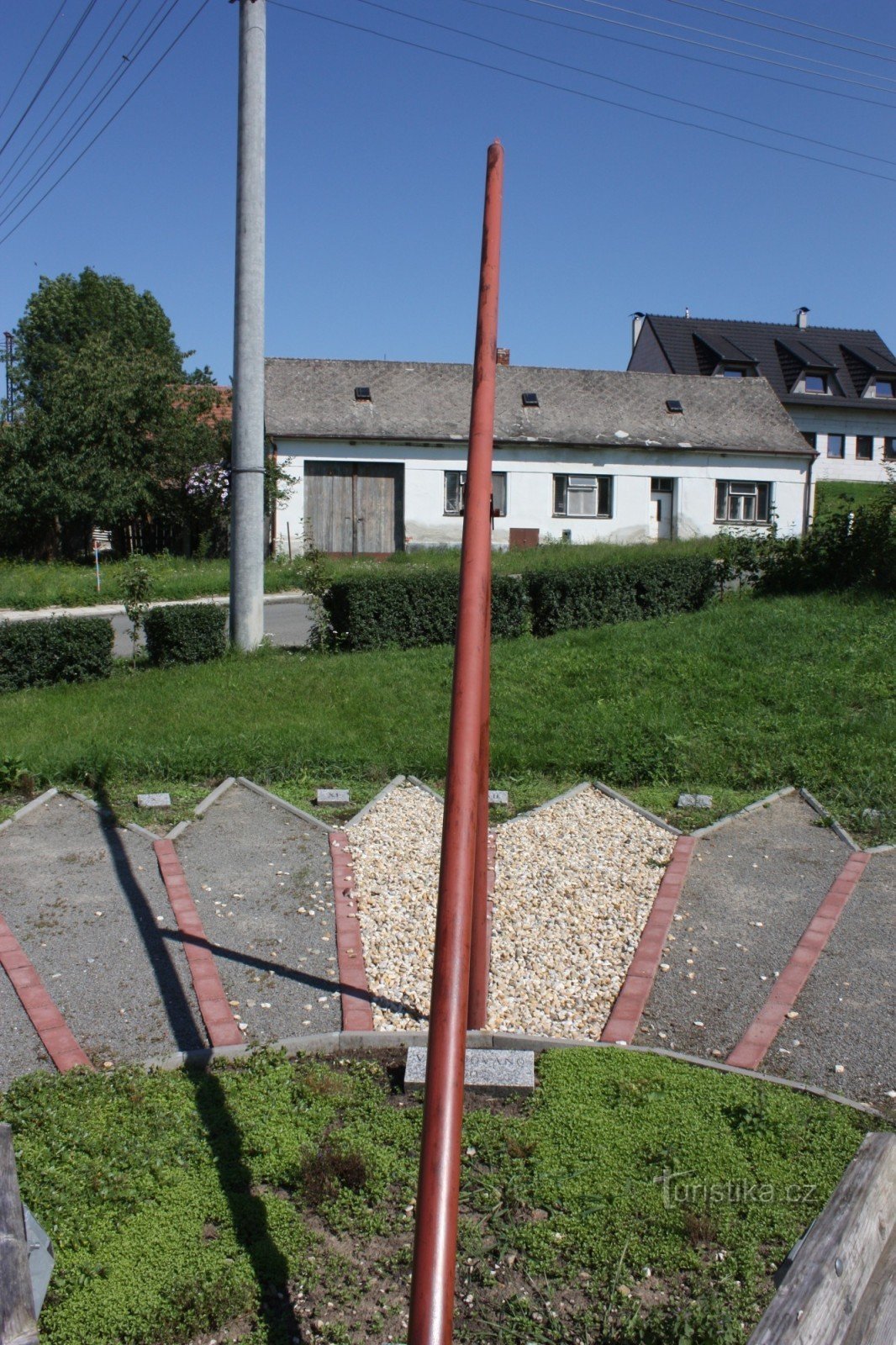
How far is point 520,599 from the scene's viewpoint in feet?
42.8

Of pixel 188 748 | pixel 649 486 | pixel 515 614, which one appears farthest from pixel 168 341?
pixel 188 748

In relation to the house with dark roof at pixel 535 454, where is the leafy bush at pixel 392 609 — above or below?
below

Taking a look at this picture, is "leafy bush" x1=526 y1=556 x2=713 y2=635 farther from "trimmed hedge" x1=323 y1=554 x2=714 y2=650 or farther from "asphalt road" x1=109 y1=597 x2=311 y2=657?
"asphalt road" x1=109 y1=597 x2=311 y2=657

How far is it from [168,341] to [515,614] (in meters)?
39.9

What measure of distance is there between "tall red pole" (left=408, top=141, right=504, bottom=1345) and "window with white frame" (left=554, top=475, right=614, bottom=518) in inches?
963

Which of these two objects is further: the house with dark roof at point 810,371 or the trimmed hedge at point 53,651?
the house with dark roof at point 810,371

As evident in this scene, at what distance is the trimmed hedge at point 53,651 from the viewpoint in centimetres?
1057

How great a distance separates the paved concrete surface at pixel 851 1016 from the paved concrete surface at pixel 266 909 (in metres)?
1.76

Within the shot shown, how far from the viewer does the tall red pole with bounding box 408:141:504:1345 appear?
1714 millimetres

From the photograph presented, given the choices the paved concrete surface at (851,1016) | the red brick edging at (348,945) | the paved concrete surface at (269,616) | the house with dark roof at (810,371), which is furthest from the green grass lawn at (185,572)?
the house with dark roof at (810,371)

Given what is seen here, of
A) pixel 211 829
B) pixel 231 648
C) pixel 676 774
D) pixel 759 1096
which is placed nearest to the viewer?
pixel 759 1096

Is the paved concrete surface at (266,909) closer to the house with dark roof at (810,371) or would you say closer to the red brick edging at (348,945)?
the red brick edging at (348,945)

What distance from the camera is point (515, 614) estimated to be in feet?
42.7

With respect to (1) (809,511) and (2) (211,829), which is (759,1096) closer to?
(2) (211,829)
